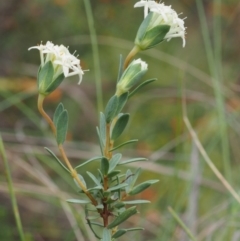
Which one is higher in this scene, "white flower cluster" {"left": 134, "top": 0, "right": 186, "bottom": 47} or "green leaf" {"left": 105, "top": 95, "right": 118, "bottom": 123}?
"white flower cluster" {"left": 134, "top": 0, "right": 186, "bottom": 47}

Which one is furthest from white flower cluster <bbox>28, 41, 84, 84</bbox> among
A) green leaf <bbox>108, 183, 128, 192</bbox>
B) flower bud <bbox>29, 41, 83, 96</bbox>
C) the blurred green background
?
the blurred green background

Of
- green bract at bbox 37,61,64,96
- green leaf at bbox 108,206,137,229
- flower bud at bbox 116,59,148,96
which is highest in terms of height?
green bract at bbox 37,61,64,96

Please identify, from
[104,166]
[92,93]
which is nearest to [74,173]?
[104,166]

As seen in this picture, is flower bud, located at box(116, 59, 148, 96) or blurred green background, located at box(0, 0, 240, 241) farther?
blurred green background, located at box(0, 0, 240, 241)

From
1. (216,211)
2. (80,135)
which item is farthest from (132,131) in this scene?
(216,211)

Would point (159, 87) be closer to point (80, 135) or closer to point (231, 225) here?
point (80, 135)

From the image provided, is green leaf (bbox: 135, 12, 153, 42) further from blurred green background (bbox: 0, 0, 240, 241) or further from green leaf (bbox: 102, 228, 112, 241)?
blurred green background (bbox: 0, 0, 240, 241)
